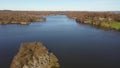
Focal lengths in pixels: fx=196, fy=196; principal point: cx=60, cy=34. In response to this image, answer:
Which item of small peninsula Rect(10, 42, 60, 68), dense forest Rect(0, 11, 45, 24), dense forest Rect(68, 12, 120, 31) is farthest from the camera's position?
dense forest Rect(0, 11, 45, 24)

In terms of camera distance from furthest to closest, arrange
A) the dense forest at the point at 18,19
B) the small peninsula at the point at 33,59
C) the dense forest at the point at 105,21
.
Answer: the dense forest at the point at 18,19 < the dense forest at the point at 105,21 < the small peninsula at the point at 33,59

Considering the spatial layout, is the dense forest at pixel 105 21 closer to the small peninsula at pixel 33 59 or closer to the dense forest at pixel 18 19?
the dense forest at pixel 18 19

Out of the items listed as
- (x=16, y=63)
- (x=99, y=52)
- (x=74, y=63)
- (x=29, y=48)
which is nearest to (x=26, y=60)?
(x=16, y=63)

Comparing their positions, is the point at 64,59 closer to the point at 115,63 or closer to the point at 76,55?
the point at 76,55

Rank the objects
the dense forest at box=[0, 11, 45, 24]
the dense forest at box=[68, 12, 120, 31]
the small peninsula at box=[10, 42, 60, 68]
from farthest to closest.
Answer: the dense forest at box=[0, 11, 45, 24] < the dense forest at box=[68, 12, 120, 31] < the small peninsula at box=[10, 42, 60, 68]

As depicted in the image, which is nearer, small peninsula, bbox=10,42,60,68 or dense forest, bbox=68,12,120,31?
small peninsula, bbox=10,42,60,68

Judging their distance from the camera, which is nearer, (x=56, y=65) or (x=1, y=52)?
(x=56, y=65)

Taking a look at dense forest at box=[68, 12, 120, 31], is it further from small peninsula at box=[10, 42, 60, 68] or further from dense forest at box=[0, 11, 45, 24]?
small peninsula at box=[10, 42, 60, 68]

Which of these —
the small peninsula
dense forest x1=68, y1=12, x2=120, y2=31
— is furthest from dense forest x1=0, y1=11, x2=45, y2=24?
the small peninsula

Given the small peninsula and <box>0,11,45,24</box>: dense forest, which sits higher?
the small peninsula

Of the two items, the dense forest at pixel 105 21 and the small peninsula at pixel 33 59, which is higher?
the small peninsula at pixel 33 59

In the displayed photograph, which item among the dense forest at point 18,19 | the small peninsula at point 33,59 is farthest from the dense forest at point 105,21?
the small peninsula at point 33,59
